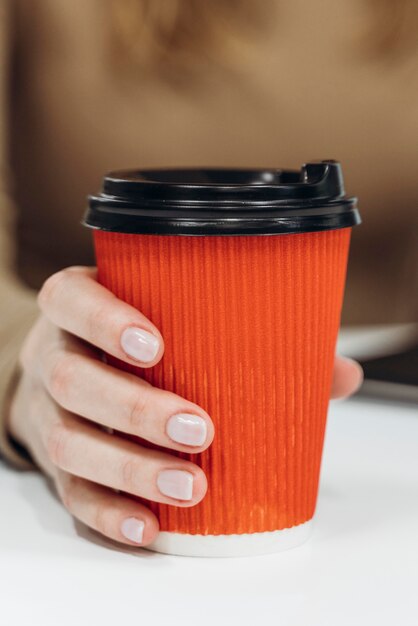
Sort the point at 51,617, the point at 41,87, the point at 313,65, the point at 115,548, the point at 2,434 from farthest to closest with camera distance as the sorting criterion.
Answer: the point at 41,87 < the point at 313,65 < the point at 2,434 < the point at 115,548 < the point at 51,617

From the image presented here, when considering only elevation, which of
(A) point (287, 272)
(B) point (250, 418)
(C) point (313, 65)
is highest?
(C) point (313, 65)

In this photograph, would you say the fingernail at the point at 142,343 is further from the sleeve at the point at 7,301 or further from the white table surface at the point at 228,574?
the sleeve at the point at 7,301

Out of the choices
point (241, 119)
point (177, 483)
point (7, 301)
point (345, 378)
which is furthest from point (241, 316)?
point (241, 119)

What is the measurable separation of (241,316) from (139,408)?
0.33 ft

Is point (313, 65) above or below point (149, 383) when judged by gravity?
above

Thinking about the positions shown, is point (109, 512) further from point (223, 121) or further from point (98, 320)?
point (223, 121)

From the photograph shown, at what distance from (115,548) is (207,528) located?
8 cm

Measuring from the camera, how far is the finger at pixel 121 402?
1.85 ft

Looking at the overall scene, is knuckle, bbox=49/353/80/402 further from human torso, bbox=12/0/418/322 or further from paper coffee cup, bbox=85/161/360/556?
human torso, bbox=12/0/418/322

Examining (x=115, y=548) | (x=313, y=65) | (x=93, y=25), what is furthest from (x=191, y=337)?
(x=93, y=25)

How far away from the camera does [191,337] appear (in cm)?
56

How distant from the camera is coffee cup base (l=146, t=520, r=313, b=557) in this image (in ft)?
1.97

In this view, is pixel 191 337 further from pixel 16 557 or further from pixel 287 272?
pixel 16 557

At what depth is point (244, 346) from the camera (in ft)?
1.84
